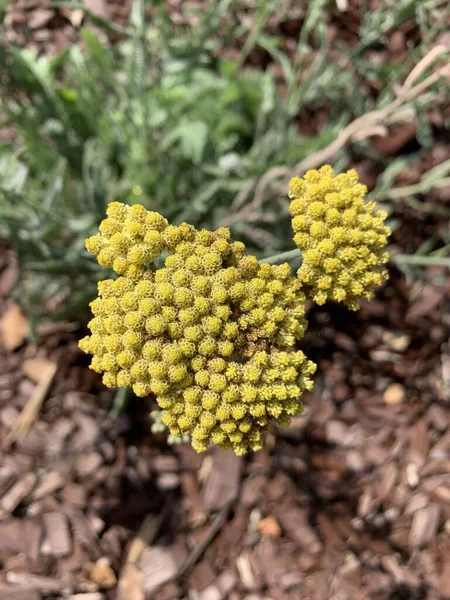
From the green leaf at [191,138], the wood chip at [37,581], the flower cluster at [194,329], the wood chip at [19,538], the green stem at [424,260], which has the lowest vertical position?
the wood chip at [37,581]

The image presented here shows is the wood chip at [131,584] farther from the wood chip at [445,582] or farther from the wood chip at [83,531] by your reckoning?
the wood chip at [445,582]

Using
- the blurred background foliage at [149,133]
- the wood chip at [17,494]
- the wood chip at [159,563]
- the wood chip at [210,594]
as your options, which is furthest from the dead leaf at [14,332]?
the wood chip at [210,594]

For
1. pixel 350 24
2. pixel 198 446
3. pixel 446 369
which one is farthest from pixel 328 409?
pixel 350 24

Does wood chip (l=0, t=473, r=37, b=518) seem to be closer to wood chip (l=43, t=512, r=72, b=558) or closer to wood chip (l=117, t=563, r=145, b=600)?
wood chip (l=43, t=512, r=72, b=558)

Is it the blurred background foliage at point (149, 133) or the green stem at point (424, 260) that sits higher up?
the blurred background foliage at point (149, 133)

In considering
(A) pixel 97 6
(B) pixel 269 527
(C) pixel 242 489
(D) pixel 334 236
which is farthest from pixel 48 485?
(A) pixel 97 6

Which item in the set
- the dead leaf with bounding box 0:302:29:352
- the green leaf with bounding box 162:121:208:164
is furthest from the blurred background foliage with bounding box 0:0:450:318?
the dead leaf with bounding box 0:302:29:352

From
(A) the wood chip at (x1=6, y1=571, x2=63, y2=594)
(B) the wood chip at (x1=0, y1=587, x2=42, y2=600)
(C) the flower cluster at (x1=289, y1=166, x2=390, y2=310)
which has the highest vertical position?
(C) the flower cluster at (x1=289, y1=166, x2=390, y2=310)
